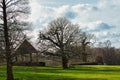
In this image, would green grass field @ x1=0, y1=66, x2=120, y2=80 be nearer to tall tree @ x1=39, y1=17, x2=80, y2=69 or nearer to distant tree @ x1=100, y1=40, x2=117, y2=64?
tall tree @ x1=39, y1=17, x2=80, y2=69

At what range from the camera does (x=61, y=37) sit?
77312mm

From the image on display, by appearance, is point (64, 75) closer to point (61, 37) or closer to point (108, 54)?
point (61, 37)

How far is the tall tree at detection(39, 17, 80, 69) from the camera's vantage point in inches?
2987

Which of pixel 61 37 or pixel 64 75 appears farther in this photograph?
pixel 61 37

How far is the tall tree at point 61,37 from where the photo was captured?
249 ft

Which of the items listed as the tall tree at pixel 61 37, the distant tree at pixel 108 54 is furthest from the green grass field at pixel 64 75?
the distant tree at pixel 108 54

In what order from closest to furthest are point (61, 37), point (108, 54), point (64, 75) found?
1. point (64, 75)
2. point (61, 37)
3. point (108, 54)

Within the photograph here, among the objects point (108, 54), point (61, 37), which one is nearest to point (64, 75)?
point (61, 37)

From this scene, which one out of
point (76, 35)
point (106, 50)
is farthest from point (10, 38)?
point (106, 50)

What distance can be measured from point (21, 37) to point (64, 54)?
33.2 metres

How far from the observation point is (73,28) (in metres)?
79.4

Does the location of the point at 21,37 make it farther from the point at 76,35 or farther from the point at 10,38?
the point at 76,35

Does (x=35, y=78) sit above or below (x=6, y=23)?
→ below

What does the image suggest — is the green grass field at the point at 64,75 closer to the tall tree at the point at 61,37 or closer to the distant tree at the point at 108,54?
the tall tree at the point at 61,37
